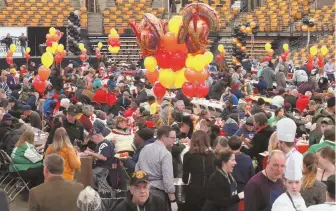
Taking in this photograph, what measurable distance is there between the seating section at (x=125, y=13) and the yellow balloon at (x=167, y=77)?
2387 cm

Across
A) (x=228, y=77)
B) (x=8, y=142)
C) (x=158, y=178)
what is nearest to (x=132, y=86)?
(x=228, y=77)

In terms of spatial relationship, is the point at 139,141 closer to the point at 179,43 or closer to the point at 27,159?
the point at 27,159

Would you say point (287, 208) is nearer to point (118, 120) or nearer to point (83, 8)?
point (118, 120)

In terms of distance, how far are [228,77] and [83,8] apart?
1886 centimetres

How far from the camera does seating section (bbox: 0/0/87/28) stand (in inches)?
1496

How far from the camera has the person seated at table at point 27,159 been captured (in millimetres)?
10961

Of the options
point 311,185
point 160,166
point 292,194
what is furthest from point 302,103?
point 292,194

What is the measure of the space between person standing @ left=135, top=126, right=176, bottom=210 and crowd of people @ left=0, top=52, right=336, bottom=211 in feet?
0.03

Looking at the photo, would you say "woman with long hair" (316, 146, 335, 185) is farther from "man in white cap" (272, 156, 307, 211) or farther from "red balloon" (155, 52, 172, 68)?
"red balloon" (155, 52, 172, 68)

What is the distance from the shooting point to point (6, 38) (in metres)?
32.0

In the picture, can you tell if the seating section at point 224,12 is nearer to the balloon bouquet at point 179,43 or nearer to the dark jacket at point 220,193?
the balloon bouquet at point 179,43

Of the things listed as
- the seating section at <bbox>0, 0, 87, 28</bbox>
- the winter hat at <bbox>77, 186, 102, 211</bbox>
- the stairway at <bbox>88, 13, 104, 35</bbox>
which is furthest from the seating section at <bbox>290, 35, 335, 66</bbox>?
the winter hat at <bbox>77, 186, 102, 211</bbox>

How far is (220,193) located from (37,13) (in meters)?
32.3

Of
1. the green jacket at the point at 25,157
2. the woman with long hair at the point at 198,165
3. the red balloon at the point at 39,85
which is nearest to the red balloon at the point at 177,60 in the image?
the green jacket at the point at 25,157
